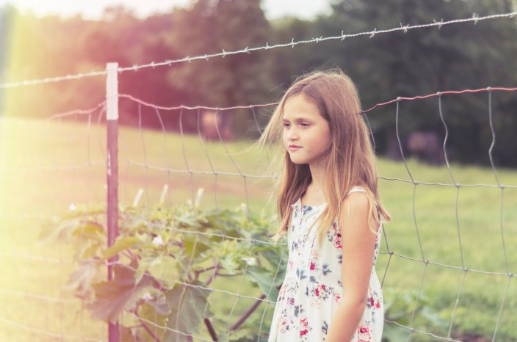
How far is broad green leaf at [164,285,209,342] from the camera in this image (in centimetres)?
302

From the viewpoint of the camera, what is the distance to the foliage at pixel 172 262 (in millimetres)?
3049

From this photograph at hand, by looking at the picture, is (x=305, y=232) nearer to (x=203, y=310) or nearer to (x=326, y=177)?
(x=326, y=177)

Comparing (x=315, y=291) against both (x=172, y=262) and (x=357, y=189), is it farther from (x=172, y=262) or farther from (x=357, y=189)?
(x=172, y=262)

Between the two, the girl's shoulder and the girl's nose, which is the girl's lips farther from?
the girl's shoulder

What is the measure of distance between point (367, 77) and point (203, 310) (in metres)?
28.7

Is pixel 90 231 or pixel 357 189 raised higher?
pixel 357 189

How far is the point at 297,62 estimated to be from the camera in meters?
34.9

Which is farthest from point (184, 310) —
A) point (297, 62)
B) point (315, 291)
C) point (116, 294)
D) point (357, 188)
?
point (297, 62)

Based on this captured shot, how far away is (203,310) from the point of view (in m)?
3.04

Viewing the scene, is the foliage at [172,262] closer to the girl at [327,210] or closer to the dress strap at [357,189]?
the girl at [327,210]

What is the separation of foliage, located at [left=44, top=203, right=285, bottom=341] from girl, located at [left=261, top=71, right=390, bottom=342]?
25.3 inches

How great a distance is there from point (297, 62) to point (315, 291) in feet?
108

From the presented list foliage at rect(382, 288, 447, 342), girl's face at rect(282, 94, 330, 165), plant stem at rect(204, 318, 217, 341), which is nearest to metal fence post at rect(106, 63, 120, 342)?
plant stem at rect(204, 318, 217, 341)

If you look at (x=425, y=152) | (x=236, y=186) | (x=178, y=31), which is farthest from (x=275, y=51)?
(x=236, y=186)
